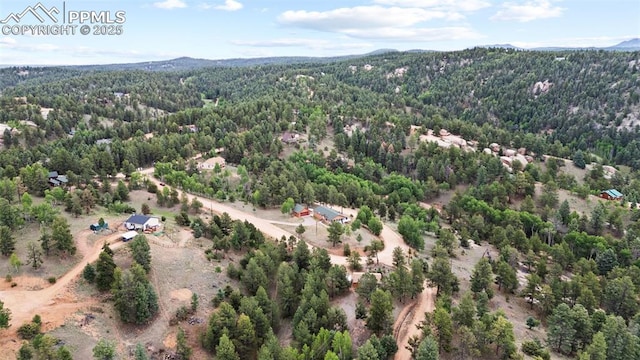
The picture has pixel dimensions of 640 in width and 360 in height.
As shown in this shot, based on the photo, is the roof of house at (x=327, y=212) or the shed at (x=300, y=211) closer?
the roof of house at (x=327, y=212)

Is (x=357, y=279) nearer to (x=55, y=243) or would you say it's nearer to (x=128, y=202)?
(x=55, y=243)

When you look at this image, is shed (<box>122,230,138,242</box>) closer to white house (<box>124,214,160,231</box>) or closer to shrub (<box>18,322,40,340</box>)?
white house (<box>124,214,160,231</box>)

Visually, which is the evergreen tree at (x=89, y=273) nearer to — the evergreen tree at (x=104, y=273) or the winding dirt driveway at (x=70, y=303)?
the evergreen tree at (x=104, y=273)

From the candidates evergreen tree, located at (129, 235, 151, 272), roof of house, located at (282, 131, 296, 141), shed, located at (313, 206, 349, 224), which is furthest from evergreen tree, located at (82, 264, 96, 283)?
roof of house, located at (282, 131, 296, 141)

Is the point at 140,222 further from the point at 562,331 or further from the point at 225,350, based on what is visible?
the point at 562,331

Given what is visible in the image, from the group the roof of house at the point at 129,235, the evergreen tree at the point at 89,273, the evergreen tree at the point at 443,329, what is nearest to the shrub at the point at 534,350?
the evergreen tree at the point at 443,329

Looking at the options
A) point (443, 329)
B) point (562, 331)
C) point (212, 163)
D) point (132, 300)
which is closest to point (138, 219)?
point (132, 300)

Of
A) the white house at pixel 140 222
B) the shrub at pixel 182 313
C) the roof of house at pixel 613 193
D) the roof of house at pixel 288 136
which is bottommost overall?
the shrub at pixel 182 313
